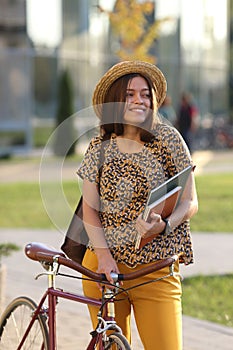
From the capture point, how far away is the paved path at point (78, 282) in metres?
6.46

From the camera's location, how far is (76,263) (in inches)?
150

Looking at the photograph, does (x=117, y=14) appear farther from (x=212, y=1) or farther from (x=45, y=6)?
(x=212, y=1)

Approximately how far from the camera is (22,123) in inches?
1158

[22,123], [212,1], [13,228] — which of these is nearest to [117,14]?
[22,123]

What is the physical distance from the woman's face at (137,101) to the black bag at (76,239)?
46 cm

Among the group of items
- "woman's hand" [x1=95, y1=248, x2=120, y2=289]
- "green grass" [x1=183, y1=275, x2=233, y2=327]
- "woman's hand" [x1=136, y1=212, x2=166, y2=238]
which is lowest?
"green grass" [x1=183, y1=275, x2=233, y2=327]

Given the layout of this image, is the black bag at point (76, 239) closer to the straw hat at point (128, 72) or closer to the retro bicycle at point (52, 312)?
the retro bicycle at point (52, 312)

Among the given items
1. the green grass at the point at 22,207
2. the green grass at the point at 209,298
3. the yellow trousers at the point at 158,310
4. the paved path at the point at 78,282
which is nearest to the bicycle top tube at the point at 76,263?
the yellow trousers at the point at 158,310

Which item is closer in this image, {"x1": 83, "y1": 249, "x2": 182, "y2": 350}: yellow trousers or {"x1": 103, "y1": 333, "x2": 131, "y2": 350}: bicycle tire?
{"x1": 103, "y1": 333, "x2": 131, "y2": 350}: bicycle tire

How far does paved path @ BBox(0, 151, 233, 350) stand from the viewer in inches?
255

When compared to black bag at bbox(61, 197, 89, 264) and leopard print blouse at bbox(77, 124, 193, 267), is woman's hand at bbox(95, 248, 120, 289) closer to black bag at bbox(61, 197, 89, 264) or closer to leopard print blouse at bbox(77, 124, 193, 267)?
leopard print blouse at bbox(77, 124, 193, 267)

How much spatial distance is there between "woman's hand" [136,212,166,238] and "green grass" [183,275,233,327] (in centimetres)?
360

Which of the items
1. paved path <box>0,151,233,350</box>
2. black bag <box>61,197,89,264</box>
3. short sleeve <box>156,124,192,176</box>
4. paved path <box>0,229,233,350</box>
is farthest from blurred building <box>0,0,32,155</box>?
short sleeve <box>156,124,192,176</box>

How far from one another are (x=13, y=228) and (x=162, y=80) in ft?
30.7
